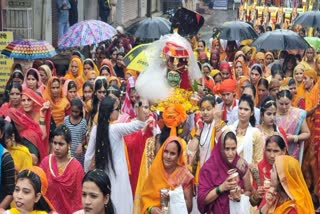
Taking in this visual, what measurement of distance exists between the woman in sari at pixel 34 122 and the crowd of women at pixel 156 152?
0.04 feet

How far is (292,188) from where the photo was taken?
18.5 feet

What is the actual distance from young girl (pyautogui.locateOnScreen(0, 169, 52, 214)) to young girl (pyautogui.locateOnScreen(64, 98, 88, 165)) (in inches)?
122

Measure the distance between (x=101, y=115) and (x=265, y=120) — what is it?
5.95ft

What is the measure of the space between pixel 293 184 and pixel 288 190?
54 millimetres

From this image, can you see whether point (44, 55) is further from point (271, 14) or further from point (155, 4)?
point (155, 4)

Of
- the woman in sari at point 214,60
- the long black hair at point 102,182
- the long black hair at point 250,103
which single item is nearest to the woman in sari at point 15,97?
the long black hair at point 250,103

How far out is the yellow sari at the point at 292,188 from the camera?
562cm

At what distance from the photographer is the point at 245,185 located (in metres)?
6.43

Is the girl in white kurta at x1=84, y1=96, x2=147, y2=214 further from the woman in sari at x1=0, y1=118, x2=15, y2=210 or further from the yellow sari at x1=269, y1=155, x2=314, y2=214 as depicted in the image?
the yellow sari at x1=269, y1=155, x2=314, y2=214

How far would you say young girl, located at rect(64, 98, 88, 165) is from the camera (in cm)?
833

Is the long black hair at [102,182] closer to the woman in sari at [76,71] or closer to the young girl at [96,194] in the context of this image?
the young girl at [96,194]

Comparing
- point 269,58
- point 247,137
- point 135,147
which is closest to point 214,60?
point 269,58

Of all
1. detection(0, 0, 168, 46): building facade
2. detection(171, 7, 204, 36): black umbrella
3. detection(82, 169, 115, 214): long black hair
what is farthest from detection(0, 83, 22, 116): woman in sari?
detection(0, 0, 168, 46): building facade

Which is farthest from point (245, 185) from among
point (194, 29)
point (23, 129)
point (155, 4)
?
point (155, 4)
